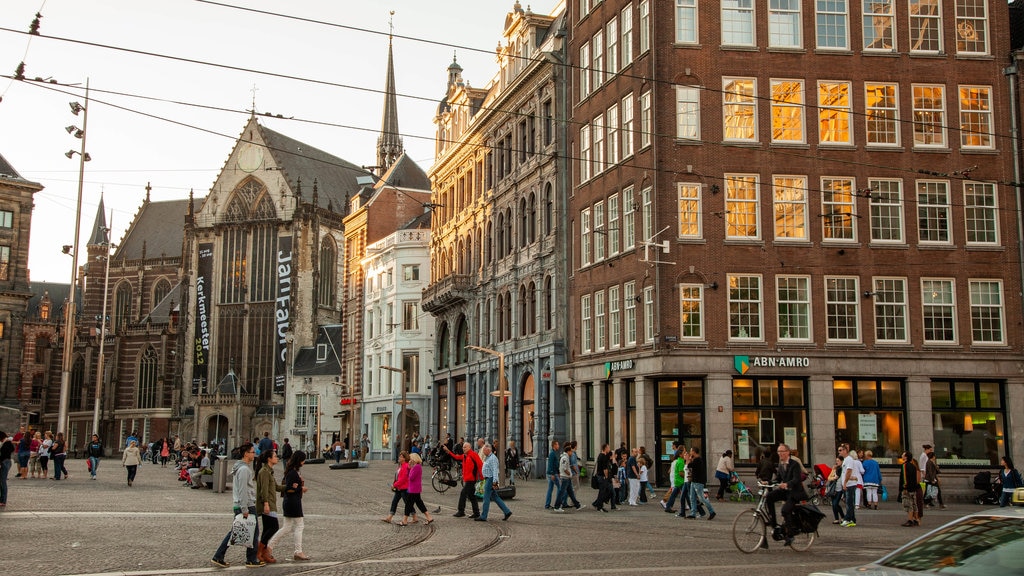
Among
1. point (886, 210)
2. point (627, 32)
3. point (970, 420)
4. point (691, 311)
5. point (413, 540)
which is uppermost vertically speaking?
point (627, 32)

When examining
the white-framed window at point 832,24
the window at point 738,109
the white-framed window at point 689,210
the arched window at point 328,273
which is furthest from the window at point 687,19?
the arched window at point 328,273

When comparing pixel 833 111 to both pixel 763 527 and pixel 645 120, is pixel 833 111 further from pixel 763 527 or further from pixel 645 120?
pixel 763 527

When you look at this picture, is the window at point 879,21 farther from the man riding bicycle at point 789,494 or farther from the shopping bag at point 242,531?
the shopping bag at point 242,531

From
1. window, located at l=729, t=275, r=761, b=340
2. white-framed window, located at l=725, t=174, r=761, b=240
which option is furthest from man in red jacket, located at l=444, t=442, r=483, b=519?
white-framed window, located at l=725, t=174, r=761, b=240

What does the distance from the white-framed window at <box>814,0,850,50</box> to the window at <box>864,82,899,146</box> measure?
5.56 ft

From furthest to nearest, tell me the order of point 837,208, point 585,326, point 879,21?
1. point 585,326
2. point 879,21
3. point 837,208

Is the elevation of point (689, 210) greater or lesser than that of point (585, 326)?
greater

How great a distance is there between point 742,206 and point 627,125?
17.3ft

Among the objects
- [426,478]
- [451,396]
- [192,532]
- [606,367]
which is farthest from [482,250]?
[192,532]

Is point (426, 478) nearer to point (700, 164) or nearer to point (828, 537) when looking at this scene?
point (700, 164)

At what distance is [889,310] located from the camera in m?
33.5

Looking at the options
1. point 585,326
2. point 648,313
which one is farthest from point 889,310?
point 585,326

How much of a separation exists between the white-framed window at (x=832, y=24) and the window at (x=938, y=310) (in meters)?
8.34

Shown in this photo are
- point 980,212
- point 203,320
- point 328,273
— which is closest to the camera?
point 980,212
